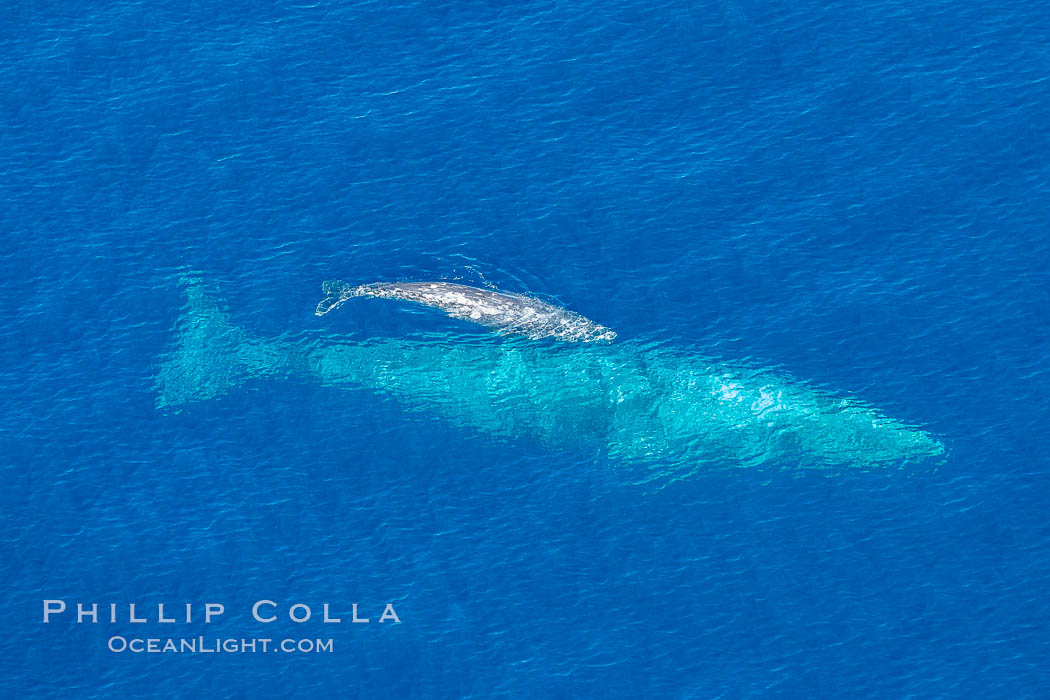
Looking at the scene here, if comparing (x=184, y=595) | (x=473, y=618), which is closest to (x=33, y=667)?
(x=184, y=595)

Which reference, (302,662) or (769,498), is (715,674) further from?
(302,662)

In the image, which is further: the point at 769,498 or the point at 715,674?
the point at 769,498

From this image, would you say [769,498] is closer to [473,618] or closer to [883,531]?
[883,531]

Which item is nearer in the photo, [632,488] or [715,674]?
[715,674]

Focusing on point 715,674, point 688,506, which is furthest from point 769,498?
point 715,674

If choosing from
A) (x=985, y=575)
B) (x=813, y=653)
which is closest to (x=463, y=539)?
(x=813, y=653)

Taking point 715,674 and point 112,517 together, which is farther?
point 112,517

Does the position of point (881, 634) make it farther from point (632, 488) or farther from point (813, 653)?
point (632, 488)
